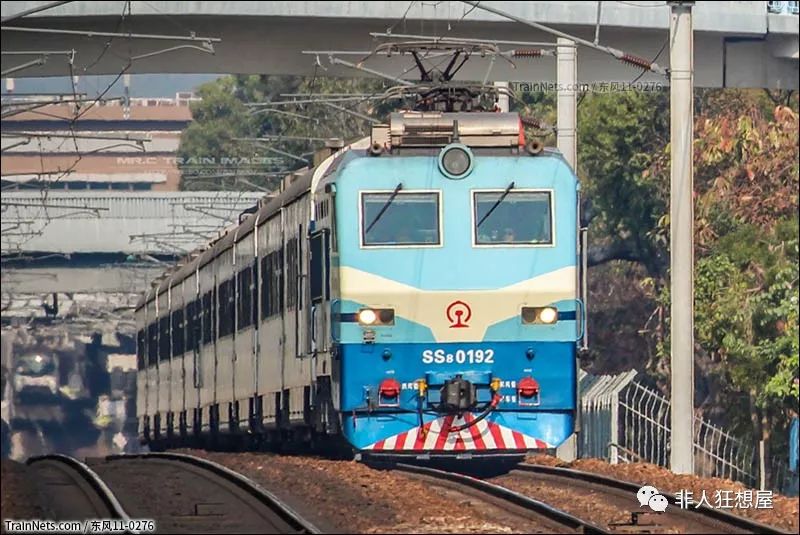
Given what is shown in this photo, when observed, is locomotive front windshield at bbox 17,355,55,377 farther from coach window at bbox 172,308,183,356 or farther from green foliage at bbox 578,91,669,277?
coach window at bbox 172,308,183,356

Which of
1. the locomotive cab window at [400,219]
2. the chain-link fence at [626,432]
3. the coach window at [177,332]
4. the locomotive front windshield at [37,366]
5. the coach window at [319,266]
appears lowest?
the locomotive front windshield at [37,366]

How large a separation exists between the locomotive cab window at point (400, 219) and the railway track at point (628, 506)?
2.64 meters

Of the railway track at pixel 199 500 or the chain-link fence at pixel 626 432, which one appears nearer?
the railway track at pixel 199 500

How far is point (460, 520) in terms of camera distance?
15664 mm

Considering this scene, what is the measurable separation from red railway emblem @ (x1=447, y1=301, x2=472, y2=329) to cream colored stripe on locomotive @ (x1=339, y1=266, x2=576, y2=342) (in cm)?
3

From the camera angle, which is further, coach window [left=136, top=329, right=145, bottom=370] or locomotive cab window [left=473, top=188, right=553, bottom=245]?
coach window [left=136, top=329, right=145, bottom=370]

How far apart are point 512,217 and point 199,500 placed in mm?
4454

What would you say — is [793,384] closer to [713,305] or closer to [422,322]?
[713,305]

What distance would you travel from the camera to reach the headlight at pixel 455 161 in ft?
65.7

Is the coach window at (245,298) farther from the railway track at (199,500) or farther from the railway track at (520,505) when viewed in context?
the railway track at (520,505)

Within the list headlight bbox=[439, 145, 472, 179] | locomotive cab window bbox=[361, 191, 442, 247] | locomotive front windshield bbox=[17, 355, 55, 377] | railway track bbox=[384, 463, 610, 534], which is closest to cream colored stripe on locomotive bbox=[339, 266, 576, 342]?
locomotive cab window bbox=[361, 191, 442, 247]
